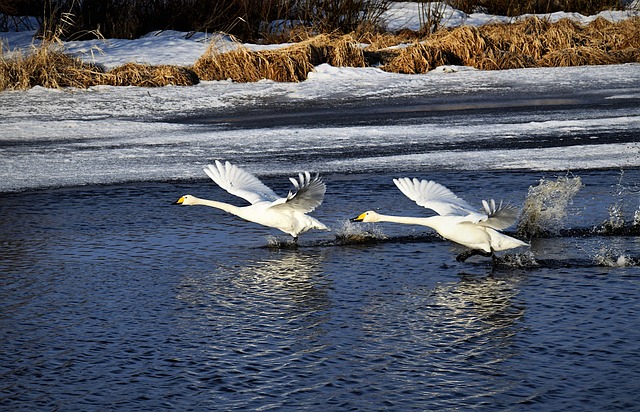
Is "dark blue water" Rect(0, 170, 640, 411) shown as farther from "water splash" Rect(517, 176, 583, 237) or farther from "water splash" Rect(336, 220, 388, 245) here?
"water splash" Rect(517, 176, 583, 237)

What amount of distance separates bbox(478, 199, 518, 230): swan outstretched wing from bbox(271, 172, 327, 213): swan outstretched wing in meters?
1.30

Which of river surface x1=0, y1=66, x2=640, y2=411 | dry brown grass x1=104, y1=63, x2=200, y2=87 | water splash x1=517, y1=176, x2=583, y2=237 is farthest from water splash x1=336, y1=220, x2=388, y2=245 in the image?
dry brown grass x1=104, y1=63, x2=200, y2=87

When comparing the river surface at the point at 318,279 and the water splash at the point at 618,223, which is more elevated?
the water splash at the point at 618,223

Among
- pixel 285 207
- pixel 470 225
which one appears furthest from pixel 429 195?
pixel 285 207

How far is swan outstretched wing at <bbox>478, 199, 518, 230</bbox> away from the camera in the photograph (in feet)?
24.3

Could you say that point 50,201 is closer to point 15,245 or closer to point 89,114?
point 15,245

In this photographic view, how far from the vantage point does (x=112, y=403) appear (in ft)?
17.3

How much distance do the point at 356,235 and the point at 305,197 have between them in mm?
615

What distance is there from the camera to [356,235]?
343 inches

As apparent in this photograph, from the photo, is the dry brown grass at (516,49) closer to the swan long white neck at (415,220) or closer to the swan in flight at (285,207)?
the swan in flight at (285,207)

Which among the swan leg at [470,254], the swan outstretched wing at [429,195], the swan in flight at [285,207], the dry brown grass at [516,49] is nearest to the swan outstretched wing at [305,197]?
the swan in flight at [285,207]

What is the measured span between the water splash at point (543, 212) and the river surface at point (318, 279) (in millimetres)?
27

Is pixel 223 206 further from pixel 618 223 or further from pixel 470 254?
pixel 618 223

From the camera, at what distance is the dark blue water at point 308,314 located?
537cm
